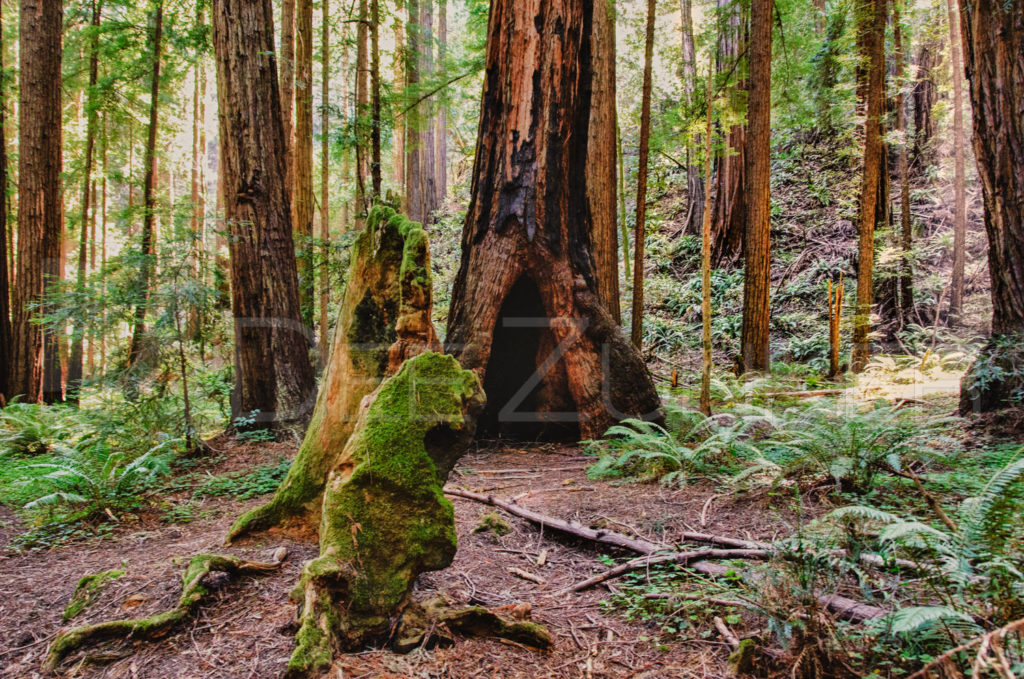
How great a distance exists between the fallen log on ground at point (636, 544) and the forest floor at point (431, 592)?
3.6 inches

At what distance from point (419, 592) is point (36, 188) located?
35.1ft

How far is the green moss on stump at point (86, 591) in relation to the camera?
2736 millimetres

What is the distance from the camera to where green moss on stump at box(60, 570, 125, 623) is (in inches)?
108

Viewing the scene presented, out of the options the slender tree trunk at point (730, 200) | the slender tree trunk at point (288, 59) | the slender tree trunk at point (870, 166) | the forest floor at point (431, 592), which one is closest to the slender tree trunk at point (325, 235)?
the slender tree trunk at point (288, 59)

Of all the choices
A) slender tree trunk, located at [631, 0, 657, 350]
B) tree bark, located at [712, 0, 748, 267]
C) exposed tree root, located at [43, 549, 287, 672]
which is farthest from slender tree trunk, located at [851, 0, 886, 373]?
exposed tree root, located at [43, 549, 287, 672]

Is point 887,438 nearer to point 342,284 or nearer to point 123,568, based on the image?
point 123,568

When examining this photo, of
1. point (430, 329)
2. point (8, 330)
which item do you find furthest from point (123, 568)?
point (8, 330)

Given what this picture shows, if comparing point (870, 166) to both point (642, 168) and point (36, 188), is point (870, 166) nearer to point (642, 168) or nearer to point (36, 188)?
point (642, 168)

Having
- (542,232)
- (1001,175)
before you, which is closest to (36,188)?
(542,232)

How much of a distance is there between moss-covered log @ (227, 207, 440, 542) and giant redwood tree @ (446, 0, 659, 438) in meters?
2.16

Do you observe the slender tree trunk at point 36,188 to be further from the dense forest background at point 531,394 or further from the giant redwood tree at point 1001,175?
the giant redwood tree at point 1001,175

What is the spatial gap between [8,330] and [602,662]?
10870mm

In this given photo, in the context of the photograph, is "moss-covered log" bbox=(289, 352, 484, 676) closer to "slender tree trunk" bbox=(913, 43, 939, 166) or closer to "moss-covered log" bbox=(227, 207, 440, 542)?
"moss-covered log" bbox=(227, 207, 440, 542)

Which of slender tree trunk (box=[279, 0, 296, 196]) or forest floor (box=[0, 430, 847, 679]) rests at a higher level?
slender tree trunk (box=[279, 0, 296, 196])
